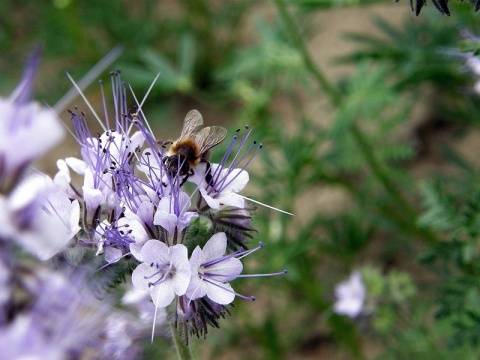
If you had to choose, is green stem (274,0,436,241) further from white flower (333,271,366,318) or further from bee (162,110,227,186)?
bee (162,110,227,186)

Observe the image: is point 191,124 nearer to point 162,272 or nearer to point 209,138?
point 209,138

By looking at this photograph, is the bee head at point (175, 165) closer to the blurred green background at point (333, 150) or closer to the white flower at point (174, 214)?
the white flower at point (174, 214)

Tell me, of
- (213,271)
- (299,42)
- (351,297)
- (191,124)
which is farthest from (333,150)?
(213,271)

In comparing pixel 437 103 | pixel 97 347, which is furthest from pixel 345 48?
pixel 97 347

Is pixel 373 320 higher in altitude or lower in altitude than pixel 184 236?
lower

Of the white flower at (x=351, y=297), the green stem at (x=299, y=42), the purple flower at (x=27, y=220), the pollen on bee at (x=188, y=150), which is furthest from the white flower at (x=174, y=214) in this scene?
the green stem at (x=299, y=42)

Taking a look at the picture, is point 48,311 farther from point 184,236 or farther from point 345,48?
point 345,48

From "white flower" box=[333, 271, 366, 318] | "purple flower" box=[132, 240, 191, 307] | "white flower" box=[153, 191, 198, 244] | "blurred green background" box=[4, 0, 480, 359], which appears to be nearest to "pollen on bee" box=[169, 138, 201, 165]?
"white flower" box=[153, 191, 198, 244]
